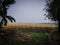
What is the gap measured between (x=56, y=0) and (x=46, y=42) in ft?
4.97

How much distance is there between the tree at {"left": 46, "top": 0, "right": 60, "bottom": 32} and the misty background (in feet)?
0.57

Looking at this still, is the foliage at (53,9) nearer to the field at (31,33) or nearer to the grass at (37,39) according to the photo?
the field at (31,33)

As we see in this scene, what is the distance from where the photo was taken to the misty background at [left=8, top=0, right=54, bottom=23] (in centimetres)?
575

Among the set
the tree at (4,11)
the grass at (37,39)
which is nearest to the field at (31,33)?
the grass at (37,39)

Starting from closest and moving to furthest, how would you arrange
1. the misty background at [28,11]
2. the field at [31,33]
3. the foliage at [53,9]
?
the field at [31,33]
the foliage at [53,9]
the misty background at [28,11]

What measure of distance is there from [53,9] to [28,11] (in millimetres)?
889

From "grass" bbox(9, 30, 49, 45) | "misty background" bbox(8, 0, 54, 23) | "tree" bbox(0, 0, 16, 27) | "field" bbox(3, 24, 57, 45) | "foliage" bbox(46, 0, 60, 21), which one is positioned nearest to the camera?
"grass" bbox(9, 30, 49, 45)

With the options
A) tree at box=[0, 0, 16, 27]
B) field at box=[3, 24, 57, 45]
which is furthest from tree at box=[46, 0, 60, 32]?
tree at box=[0, 0, 16, 27]

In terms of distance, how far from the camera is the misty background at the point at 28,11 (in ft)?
18.9

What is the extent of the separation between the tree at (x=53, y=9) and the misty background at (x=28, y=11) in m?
0.17

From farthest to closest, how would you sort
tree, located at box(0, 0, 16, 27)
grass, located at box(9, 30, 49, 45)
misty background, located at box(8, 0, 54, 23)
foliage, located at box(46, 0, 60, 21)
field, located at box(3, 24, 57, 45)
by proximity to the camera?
misty background, located at box(8, 0, 54, 23), tree, located at box(0, 0, 16, 27), foliage, located at box(46, 0, 60, 21), field, located at box(3, 24, 57, 45), grass, located at box(9, 30, 49, 45)

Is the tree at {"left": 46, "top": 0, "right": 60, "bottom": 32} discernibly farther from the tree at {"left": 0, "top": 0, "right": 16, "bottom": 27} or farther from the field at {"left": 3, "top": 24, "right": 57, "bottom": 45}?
the tree at {"left": 0, "top": 0, "right": 16, "bottom": 27}

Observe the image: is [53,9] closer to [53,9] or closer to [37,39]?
[53,9]

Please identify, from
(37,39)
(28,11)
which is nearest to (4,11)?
(28,11)
